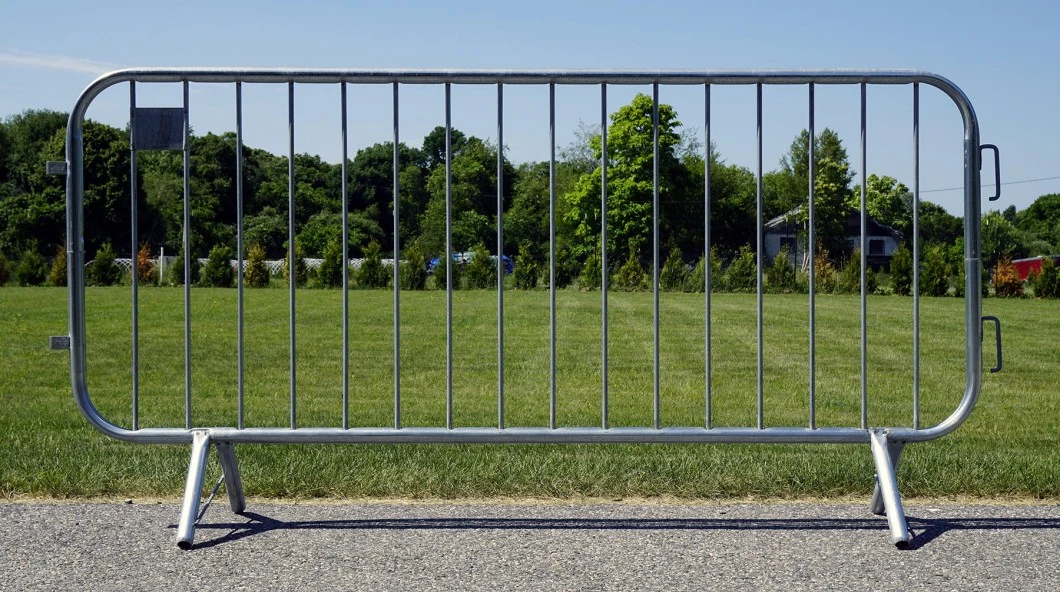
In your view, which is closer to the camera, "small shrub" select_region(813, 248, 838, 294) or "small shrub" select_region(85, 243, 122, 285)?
"small shrub" select_region(813, 248, 838, 294)

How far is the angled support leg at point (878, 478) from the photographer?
4.81 meters

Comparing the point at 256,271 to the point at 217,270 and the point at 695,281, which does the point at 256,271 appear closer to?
the point at 217,270

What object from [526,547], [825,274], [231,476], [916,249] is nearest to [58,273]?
[825,274]

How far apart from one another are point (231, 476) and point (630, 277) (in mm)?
22059

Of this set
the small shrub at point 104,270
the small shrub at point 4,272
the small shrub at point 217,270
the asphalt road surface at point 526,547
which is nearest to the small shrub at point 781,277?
the asphalt road surface at point 526,547

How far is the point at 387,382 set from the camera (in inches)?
450

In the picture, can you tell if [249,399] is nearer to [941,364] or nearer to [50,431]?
[50,431]

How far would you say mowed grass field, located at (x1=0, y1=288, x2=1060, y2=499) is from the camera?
5.48 meters

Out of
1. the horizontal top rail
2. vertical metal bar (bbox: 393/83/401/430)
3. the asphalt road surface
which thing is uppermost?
the horizontal top rail

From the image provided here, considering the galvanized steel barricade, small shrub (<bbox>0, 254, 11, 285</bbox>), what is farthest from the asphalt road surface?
small shrub (<bbox>0, 254, 11, 285</bbox>)

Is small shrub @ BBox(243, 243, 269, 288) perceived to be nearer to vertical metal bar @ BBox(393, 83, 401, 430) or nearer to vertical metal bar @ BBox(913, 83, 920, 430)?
vertical metal bar @ BBox(393, 83, 401, 430)

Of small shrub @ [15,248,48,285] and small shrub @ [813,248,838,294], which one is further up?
small shrub @ [15,248,48,285]

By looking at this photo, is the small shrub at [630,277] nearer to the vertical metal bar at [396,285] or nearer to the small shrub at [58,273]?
the small shrub at [58,273]

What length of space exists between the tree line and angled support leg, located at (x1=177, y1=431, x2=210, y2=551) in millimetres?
1612
